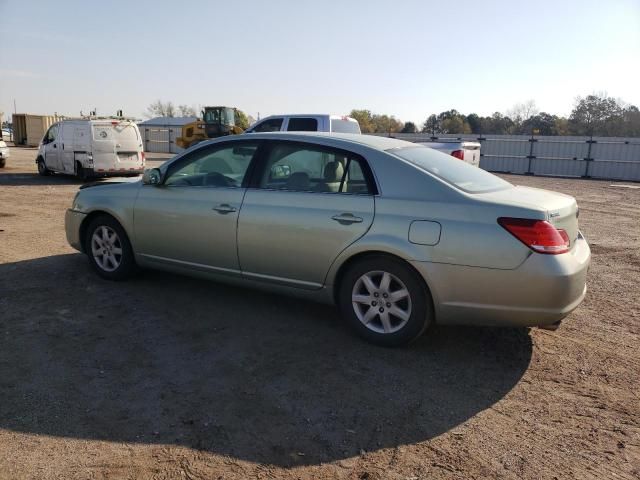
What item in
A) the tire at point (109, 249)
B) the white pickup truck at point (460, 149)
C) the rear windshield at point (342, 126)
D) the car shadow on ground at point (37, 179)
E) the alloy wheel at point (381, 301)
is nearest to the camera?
the alloy wheel at point (381, 301)

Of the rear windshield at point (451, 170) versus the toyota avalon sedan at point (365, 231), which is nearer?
the toyota avalon sedan at point (365, 231)

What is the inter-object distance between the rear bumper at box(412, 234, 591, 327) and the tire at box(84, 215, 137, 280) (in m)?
3.15

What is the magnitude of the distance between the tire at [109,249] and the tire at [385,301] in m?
2.47

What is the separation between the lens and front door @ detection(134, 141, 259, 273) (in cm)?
467

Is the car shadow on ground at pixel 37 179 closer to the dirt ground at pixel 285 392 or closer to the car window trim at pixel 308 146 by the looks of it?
the dirt ground at pixel 285 392

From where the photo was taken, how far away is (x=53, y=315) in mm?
4531

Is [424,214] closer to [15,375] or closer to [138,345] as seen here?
[138,345]

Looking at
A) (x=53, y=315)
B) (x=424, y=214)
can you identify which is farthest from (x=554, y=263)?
(x=53, y=315)

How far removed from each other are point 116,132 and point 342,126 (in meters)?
6.71

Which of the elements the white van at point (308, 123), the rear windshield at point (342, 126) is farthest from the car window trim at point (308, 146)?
the rear windshield at point (342, 126)

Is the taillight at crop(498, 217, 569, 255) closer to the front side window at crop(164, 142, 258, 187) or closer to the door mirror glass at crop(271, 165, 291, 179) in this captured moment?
the door mirror glass at crop(271, 165, 291, 179)

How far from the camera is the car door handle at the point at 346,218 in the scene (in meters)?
4.01

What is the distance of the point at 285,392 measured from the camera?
336cm

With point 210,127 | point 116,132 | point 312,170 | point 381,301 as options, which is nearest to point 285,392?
point 381,301
